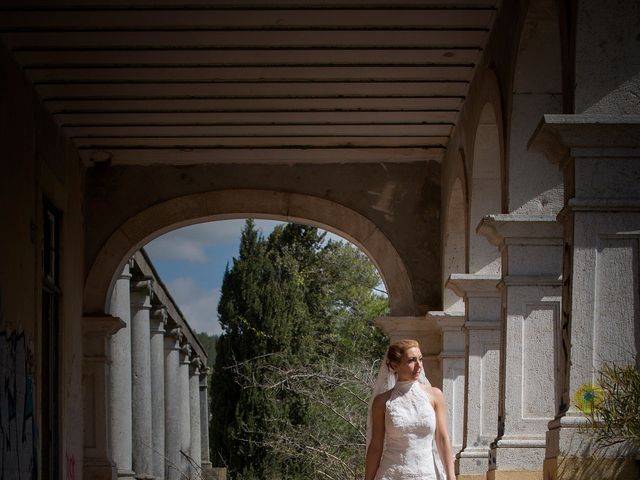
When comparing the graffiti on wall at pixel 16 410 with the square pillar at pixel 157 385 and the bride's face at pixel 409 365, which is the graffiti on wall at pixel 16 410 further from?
the square pillar at pixel 157 385

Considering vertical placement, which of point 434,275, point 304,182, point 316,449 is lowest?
point 316,449

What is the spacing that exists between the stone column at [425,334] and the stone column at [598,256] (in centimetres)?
832

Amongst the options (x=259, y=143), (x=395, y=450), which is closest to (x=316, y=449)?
(x=259, y=143)

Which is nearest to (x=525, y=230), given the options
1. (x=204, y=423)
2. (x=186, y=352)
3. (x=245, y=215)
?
(x=245, y=215)

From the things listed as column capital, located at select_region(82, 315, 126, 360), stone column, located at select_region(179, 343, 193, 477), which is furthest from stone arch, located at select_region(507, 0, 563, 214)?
stone column, located at select_region(179, 343, 193, 477)

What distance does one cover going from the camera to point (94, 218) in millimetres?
16953

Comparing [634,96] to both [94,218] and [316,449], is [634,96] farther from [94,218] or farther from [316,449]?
[316,449]

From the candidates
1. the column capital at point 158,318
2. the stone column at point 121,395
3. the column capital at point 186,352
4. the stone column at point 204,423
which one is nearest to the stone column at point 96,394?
the stone column at point 121,395

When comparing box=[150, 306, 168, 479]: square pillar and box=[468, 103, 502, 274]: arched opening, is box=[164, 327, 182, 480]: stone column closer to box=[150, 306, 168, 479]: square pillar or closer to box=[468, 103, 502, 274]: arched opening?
box=[150, 306, 168, 479]: square pillar

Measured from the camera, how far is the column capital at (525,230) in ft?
36.6

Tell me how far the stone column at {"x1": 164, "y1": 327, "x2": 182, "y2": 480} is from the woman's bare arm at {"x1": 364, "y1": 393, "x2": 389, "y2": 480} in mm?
22799

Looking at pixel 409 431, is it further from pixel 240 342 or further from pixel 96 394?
pixel 240 342

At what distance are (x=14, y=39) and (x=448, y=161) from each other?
5.85 meters

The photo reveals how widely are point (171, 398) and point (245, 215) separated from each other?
50.1ft
